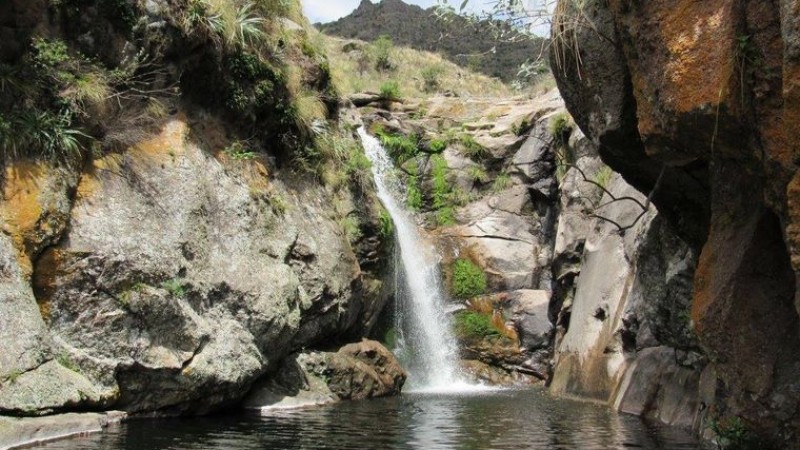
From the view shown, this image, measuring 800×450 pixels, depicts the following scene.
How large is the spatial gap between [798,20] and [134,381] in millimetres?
10457

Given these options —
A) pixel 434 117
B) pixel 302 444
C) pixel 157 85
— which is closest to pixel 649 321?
pixel 302 444

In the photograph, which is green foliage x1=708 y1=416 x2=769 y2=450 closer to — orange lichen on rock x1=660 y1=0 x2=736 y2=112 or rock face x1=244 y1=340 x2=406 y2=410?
orange lichen on rock x1=660 y1=0 x2=736 y2=112

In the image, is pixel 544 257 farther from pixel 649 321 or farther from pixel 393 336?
pixel 649 321

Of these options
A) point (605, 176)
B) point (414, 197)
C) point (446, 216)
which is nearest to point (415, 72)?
point (414, 197)

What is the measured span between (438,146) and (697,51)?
73.5 ft

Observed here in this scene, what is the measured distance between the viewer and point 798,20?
580cm

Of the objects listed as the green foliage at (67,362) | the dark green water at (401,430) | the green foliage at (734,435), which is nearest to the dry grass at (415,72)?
the dark green water at (401,430)

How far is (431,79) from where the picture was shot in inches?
1876

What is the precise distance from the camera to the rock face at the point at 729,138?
6.69 metres

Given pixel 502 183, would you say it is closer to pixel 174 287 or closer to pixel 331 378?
pixel 331 378

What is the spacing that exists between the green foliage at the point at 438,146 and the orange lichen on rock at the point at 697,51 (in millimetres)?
21958

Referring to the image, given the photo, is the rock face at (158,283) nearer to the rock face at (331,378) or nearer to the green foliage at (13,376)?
the green foliage at (13,376)

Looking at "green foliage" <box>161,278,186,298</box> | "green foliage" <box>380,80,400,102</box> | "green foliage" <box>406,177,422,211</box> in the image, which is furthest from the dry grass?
"green foliage" <box>161,278,186,298</box>

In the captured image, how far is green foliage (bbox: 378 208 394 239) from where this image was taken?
67.2ft
